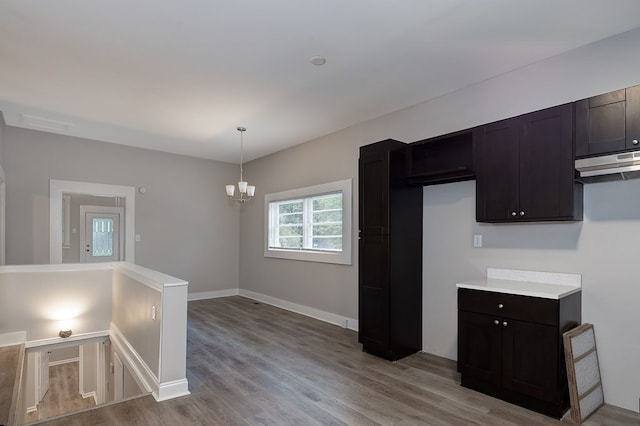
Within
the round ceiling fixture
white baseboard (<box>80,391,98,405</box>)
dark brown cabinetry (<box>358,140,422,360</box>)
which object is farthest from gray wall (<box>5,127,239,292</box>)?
the round ceiling fixture

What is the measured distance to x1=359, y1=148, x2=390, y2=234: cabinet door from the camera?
3558mm

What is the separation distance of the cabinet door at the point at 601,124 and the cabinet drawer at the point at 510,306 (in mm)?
1105

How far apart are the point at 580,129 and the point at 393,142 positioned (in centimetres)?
158

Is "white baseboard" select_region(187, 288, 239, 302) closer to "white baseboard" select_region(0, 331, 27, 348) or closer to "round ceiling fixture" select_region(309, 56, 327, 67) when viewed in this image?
"white baseboard" select_region(0, 331, 27, 348)

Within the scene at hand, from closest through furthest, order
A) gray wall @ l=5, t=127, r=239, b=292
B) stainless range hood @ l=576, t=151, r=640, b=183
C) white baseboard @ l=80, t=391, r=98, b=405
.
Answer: stainless range hood @ l=576, t=151, r=640, b=183, gray wall @ l=5, t=127, r=239, b=292, white baseboard @ l=80, t=391, r=98, b=405

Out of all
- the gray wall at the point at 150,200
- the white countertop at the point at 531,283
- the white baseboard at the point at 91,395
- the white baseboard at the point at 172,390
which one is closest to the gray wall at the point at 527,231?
the white countertop at the point at 531,283

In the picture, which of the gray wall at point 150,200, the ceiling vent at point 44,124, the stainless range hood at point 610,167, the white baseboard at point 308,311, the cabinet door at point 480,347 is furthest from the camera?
the gray wall at point 150,200

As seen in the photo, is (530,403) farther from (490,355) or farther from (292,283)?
(292,283)

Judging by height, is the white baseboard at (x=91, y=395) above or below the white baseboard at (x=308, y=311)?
below

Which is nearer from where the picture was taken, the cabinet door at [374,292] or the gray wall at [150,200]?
the cabinet door at [374,292]

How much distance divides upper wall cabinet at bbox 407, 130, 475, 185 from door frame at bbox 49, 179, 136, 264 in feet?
15.4

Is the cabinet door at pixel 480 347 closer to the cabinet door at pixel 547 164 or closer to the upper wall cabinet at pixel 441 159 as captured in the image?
the cabinet door at pixel 547 164

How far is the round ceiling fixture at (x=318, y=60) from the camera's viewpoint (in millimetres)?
2924

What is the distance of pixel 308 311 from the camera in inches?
211
